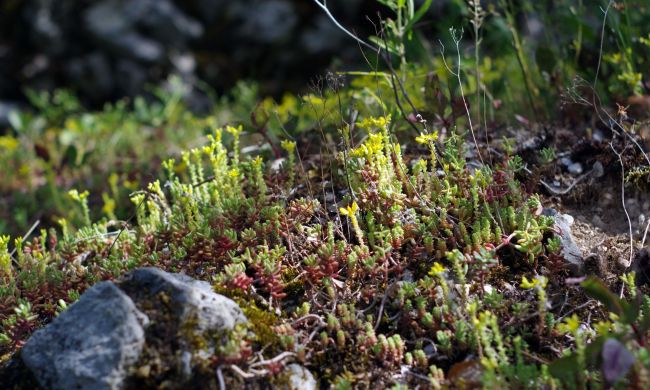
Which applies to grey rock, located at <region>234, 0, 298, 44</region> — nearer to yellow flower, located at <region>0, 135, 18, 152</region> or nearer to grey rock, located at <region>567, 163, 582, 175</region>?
yellow flower, located at <region>0, 135, 18, 152</region>

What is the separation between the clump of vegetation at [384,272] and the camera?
2426 millimetres

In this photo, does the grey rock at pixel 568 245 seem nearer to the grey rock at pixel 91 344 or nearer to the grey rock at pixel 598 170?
the grey rock at pixel 598 170

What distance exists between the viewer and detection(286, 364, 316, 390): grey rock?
2.49 metres

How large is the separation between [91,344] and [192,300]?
15.6 inches

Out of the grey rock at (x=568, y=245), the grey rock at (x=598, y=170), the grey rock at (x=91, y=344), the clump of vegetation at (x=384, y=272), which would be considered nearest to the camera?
the grey rock at (x=91, y=344)

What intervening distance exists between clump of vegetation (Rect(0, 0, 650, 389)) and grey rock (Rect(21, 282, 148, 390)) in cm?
29

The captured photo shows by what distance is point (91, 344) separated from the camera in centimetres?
237

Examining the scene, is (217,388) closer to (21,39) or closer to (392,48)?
(392,48)

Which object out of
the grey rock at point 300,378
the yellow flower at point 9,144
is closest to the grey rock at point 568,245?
the grey rock at point 300,378

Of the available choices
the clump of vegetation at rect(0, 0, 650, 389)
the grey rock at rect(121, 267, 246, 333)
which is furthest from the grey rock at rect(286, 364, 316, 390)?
the grey rock at rect(121, 267, 246, 333)

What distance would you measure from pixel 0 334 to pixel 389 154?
1974mm

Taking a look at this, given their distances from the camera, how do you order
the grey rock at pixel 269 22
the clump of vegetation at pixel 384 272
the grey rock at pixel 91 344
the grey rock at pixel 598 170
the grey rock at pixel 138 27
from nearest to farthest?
the grey rock at pixel 91 344, the clump of vegetation at pixel 384 272, the grey rock at pixel 598 170, the grey rock at pixel 138 27, the grey rock at pixel 269 22

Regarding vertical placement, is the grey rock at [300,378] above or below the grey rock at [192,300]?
below

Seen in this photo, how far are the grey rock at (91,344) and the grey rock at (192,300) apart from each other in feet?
0.41
